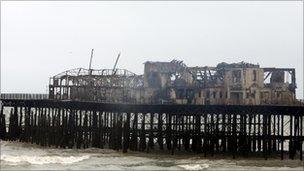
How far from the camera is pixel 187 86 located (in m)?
39.4

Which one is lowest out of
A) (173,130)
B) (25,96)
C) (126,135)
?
(126,135)

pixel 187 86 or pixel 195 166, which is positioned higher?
pixel 187 86

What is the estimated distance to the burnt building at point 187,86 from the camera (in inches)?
1480

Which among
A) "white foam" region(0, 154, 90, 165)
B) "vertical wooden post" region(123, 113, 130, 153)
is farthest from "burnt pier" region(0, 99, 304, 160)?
"white foam" region(0, 154, 90, 165)

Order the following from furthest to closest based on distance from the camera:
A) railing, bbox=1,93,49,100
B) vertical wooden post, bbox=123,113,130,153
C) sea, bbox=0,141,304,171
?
railing, bbox=1,93,49,100, vertical wooden post, bbox=123,113,130,153, sea, bbox=0,141,304,171

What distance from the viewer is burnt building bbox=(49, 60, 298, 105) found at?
37.6 metres

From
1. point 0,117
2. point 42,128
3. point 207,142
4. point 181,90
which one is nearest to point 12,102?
point 0,117

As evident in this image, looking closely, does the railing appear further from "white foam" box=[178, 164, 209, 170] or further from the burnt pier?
"white foam" box=[178, 164, 209, 170]

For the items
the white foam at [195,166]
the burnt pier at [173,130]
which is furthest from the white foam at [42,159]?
the white foam at [195,166]

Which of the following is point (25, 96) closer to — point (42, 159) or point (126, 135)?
point (126, 135)

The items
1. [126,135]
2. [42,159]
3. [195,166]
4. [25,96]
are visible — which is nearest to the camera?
[195,166]

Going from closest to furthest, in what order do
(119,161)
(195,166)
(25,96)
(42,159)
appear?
(195,166), (119,161), (42,159), (25,96)

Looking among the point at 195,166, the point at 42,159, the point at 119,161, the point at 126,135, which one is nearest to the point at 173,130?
the point at 126,135

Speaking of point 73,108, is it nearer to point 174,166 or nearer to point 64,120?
point 64,120
